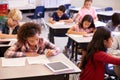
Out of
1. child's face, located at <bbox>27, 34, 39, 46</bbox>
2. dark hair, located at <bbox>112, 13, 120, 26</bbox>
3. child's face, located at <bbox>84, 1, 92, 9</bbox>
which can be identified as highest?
child's face, located at <bbox>84, 1, 92, 9</bbox>

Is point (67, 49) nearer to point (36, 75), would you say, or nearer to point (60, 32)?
point (60, 32)

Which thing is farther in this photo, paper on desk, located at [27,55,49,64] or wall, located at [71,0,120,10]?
wall, located at [71,0,120,10]

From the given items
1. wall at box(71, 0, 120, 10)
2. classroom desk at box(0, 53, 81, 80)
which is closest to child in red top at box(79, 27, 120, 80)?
classroom desk at box(0, 53, 81, 80)

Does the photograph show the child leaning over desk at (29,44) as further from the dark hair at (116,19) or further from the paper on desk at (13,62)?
the dark hair at (116,19)

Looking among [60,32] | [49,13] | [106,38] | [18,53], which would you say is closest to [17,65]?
[18,53]

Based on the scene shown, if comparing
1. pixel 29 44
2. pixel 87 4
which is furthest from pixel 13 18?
pixel 87 4

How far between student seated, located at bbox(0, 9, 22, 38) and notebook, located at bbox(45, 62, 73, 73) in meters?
1.55

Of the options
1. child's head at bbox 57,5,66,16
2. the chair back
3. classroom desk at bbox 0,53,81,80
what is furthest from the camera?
the chair back

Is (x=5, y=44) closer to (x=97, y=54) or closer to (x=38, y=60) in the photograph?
(x=38, y=60)

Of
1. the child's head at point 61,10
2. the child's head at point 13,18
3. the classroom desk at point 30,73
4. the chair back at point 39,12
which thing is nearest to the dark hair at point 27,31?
the classroom desk at point 30,73

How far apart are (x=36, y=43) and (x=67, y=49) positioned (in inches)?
109

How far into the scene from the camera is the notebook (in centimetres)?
239

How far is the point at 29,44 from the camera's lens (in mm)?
2916

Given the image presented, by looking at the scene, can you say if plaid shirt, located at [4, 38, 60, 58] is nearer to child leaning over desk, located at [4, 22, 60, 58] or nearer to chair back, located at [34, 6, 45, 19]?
child leaning over desk, located at [4, 22, 60, 58]
